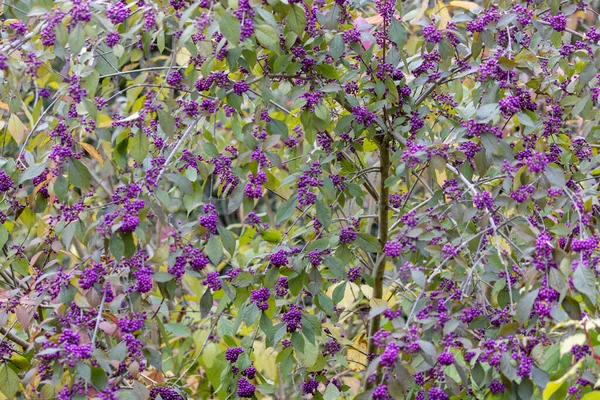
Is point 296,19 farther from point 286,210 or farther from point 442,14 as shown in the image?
point 442,14

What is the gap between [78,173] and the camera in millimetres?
1783

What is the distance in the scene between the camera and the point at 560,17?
6.47ft

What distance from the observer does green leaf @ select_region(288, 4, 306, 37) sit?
1.84 m

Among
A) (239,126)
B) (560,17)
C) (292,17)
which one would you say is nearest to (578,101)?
(560,17)

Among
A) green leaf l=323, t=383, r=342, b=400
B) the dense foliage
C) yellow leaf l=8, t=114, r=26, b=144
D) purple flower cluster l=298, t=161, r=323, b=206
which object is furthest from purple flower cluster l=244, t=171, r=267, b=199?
yellow leaf l=8, t=114, r=26, b=144

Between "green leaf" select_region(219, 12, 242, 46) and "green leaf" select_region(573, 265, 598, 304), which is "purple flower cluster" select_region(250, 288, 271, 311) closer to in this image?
"green leaf" select_region(219, 12, 242, 46)

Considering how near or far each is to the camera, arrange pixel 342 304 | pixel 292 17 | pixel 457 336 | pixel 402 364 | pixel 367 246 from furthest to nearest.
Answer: pixel 342 304 → pixel 367 246 → pixel 292 17 → pixel 457 336 → pixel 402 364

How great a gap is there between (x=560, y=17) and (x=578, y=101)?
0.26 meters

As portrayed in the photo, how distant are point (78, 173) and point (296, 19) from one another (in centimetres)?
68

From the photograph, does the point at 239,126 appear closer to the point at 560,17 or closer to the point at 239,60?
the point at 239,60

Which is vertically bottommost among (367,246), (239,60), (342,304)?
(342,304)

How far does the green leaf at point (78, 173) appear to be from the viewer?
1774mm

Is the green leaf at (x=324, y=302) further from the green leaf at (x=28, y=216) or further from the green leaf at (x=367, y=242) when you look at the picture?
the green leaf at (x=28, y=216)

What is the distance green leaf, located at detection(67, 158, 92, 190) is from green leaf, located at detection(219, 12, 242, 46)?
1.70ft
